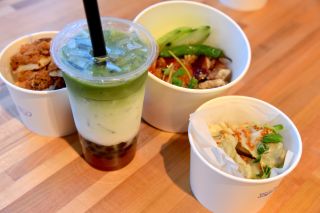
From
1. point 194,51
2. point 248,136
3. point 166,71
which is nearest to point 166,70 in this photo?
point 166,71

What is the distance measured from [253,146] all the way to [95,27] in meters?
0.34

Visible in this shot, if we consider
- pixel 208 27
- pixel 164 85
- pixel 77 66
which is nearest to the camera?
pixel 77 66

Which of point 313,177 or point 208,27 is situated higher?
point 208,27

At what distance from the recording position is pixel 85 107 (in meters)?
0.61

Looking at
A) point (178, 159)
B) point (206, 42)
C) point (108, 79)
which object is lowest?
point (178, 159)

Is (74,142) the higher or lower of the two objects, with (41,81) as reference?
lower

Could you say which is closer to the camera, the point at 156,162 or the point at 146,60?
the point at 146,60

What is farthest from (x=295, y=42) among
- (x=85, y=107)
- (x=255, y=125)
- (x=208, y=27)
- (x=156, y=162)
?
(x=85, y=107)

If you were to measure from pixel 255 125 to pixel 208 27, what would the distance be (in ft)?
0.88

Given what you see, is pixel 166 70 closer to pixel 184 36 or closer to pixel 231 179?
pixel 184 36

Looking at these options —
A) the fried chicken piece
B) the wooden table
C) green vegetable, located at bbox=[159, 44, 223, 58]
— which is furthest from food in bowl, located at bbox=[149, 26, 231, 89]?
the fried chicken piece

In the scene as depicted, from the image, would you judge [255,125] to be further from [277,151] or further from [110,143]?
[110,143]

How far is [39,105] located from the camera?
0.71 meters

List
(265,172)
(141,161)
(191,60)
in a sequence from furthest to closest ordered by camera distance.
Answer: (191,60), (141,161), (265,172)
